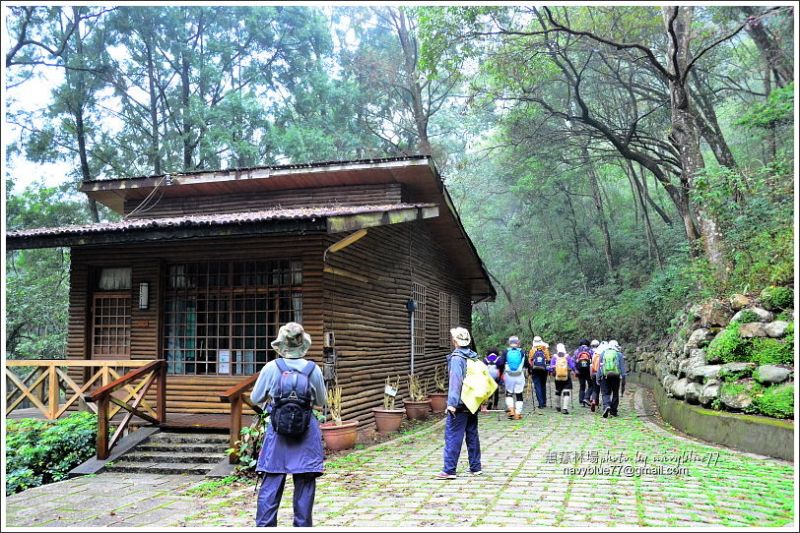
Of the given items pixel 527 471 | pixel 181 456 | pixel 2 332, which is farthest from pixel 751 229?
pixel 2 332

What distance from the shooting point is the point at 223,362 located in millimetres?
10703

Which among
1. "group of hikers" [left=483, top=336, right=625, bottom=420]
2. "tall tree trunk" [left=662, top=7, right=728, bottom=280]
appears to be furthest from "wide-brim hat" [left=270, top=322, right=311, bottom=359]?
"tall tree trunk" [left=662, top=7, right=728, bottom=280]

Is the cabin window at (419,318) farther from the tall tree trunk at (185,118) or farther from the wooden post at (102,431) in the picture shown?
the tall tree trunk at (185,118)

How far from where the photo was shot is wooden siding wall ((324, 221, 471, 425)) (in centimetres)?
1081

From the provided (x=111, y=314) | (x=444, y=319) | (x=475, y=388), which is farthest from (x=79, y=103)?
(x=475, y=388)

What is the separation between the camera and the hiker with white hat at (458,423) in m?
7.14

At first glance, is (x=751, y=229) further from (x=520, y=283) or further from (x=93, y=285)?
(x=520, y=283)

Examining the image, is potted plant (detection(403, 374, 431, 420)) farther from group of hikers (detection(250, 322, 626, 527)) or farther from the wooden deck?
the wooden deck

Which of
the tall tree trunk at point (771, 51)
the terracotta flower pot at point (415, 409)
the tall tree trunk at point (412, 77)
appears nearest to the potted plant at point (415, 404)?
the terracotta flower pot at point (415, 409)

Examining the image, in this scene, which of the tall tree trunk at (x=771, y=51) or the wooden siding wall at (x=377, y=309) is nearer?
the wooden siding wall at (x=377, y=309)

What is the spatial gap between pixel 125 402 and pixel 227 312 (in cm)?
226

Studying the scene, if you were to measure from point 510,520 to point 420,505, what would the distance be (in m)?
0.99

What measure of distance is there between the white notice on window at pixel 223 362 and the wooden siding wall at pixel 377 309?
192 cm

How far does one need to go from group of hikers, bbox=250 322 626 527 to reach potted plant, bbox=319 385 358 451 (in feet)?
5.65
